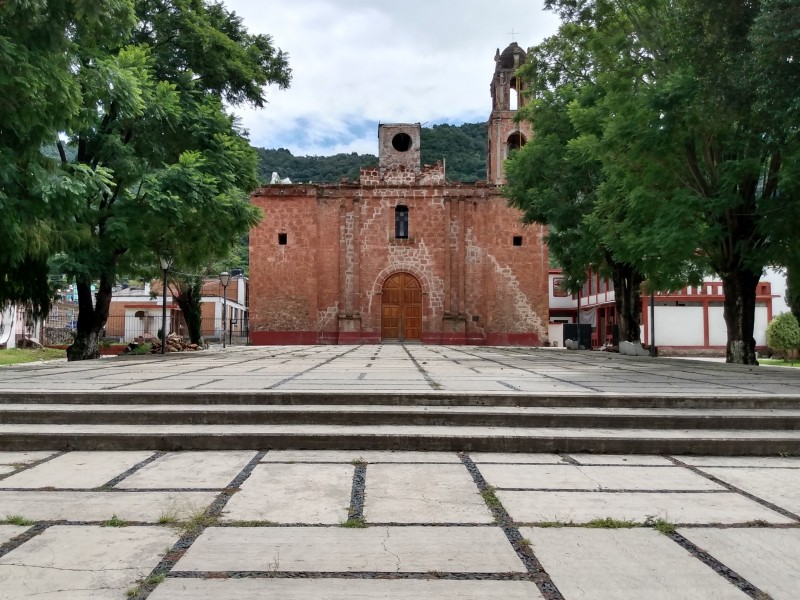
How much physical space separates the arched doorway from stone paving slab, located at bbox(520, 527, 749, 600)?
24.6m

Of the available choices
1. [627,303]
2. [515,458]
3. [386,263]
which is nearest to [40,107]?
[515,458]

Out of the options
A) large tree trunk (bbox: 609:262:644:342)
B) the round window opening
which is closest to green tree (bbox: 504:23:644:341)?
large tree trunk (bbox: 609:262:644:342)

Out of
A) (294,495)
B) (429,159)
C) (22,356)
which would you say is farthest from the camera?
(429,159)

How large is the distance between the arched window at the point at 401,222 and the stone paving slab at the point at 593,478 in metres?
24.2

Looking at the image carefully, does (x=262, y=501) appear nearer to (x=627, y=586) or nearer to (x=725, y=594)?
(x=627, y=586)

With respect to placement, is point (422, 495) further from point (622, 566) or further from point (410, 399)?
point (410, 399)

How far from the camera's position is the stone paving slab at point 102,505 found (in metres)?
2.64

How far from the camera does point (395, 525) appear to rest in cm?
255

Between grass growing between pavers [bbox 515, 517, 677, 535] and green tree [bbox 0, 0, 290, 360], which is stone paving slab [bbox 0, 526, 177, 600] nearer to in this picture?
grass growing between pavers [bbox 515, 517, 677, 535]

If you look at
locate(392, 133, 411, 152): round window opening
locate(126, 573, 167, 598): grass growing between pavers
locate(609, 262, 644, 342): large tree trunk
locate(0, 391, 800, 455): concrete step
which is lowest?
locate(126, 573, 167, 598): grass growing between pavers

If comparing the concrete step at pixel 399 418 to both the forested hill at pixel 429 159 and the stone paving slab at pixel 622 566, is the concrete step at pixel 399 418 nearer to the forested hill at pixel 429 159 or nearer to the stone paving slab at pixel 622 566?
the stone paving slab at pixel 622 566

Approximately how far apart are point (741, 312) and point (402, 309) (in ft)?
54.8

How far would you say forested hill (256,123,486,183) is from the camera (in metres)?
45.7

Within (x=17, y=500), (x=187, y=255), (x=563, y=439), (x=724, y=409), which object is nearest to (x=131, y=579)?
(x=17, y=500)
